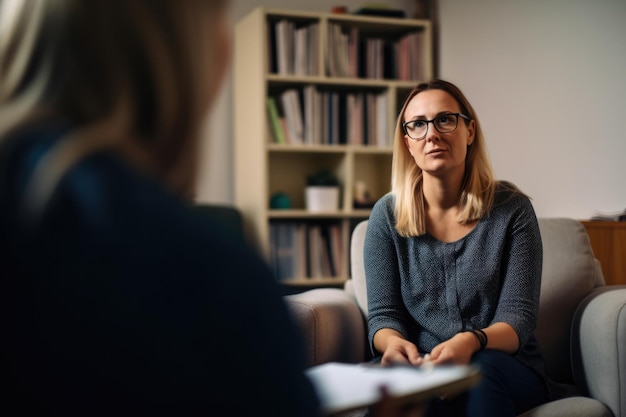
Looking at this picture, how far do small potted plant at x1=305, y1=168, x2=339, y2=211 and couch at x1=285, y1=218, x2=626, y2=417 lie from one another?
1623 millimetres

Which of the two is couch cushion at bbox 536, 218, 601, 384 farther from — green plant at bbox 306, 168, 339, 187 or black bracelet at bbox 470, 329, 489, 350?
green plant at bbox 306, 168, 339, 187

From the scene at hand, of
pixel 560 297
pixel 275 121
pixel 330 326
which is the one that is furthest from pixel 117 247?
pixel 275 121

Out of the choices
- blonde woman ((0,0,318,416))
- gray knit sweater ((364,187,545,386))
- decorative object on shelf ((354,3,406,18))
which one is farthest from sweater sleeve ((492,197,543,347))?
decorative object on shelf ((354,3,406,18))

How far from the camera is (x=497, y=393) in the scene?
65.4 inches

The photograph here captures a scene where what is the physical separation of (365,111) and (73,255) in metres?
3.71

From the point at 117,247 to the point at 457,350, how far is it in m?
1.35

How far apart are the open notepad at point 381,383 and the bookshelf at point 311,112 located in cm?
309

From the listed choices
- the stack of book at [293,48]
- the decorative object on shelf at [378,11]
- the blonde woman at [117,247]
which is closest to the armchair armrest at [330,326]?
the blonde woman at [117,247]

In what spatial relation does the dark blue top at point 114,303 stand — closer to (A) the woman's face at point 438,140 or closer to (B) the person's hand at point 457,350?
(B) the person's hand at point 457,350

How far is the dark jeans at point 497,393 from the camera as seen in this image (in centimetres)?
164

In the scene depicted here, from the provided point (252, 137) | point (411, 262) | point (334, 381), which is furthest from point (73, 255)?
point (252, 137)

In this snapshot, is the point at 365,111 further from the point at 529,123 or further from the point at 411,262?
the point at 411,262

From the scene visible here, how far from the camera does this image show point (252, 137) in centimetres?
390

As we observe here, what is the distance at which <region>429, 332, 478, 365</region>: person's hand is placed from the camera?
167cm
